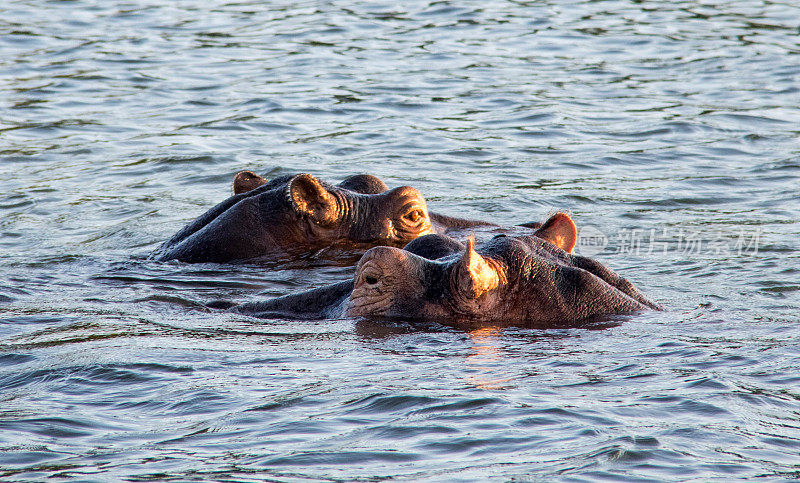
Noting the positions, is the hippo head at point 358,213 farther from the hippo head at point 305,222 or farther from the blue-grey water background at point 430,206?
the blue-grey water background at point 430,206

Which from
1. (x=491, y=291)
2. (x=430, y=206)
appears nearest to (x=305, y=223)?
(x=430, y=206)

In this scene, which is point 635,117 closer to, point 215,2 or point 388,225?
point 388,225

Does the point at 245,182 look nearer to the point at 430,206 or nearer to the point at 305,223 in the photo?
the point at 305,223

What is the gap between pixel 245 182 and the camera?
10.2 meters

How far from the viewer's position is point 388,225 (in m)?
9.40

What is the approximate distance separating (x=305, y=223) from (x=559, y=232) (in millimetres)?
2711

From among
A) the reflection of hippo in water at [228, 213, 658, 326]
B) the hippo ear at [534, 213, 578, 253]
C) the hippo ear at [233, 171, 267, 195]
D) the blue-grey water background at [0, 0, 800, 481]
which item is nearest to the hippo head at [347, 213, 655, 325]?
the reflection of hippo in water at [228, 213, 658, 326]

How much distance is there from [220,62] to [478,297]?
1364cm

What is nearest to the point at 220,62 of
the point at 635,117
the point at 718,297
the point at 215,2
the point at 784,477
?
the point at 215,2

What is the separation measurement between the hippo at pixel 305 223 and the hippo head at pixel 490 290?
2.42 m

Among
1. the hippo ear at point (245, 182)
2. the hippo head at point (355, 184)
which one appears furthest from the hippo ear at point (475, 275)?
the hippo ear at point (245, 182)

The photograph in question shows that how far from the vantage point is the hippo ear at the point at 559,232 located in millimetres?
7504

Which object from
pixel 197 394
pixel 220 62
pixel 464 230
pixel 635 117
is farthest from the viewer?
pixel 220 62

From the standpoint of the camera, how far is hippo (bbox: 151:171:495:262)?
938 cm
